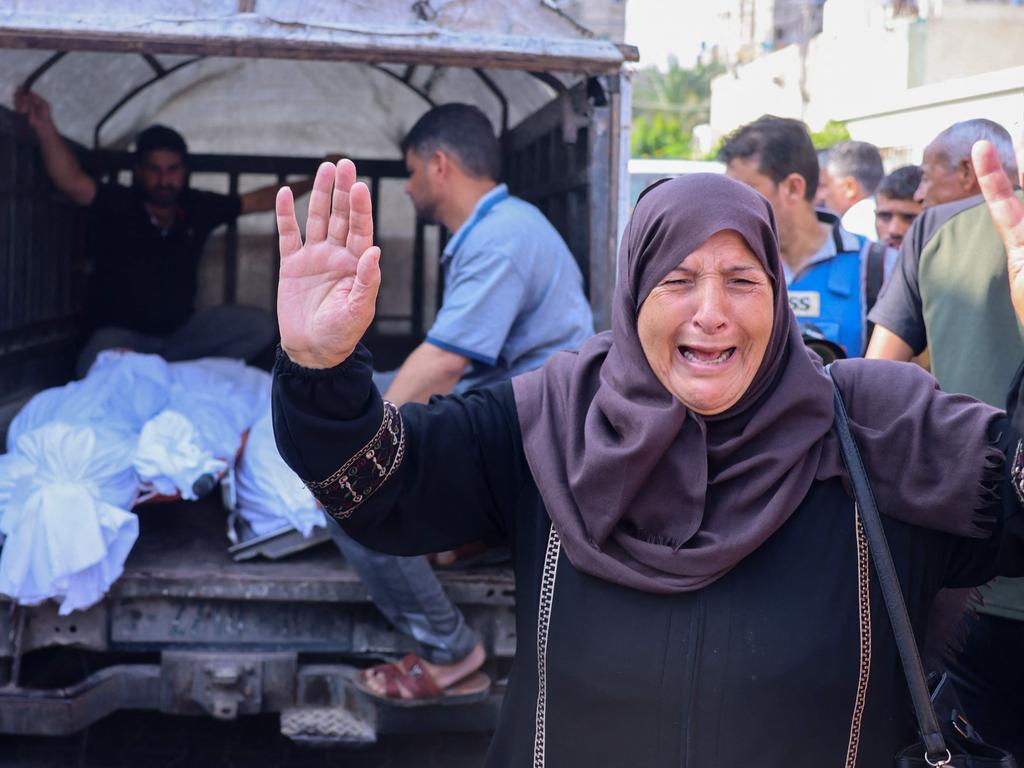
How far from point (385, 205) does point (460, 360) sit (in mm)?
3162

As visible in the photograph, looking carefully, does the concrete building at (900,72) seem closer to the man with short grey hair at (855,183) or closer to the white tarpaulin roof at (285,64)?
the man with short grey hair at (855,183)

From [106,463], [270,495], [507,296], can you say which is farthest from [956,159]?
[106,463]

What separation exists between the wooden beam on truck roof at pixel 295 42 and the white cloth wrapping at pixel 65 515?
4.07 ft

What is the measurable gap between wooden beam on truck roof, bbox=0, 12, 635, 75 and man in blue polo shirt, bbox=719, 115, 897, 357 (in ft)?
2.29

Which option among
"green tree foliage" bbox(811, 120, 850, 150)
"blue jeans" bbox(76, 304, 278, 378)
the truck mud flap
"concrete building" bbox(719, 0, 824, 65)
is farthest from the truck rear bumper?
"concrete building" bbox(719, 0, 824, 65)

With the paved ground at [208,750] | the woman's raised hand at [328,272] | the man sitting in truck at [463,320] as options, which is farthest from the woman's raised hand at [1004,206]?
the paved ground at [208,750]

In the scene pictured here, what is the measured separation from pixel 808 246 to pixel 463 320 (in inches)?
50.0

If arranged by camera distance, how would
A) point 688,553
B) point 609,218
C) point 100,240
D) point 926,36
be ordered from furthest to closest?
point 926,36 < point 100,240 < point 609,218 < point 688,553

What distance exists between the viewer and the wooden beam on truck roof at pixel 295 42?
3516 millimetres

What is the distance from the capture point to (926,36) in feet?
73.7

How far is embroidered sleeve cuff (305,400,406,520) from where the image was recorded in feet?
6.30

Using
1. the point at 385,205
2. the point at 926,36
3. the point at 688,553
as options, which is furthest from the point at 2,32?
the point at 926,36

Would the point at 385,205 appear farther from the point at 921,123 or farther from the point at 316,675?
the point at 921,123

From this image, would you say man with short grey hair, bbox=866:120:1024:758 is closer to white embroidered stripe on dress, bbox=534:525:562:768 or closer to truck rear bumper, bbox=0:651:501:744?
white embroidered stripe on dress, bbox=534:525:562:768
